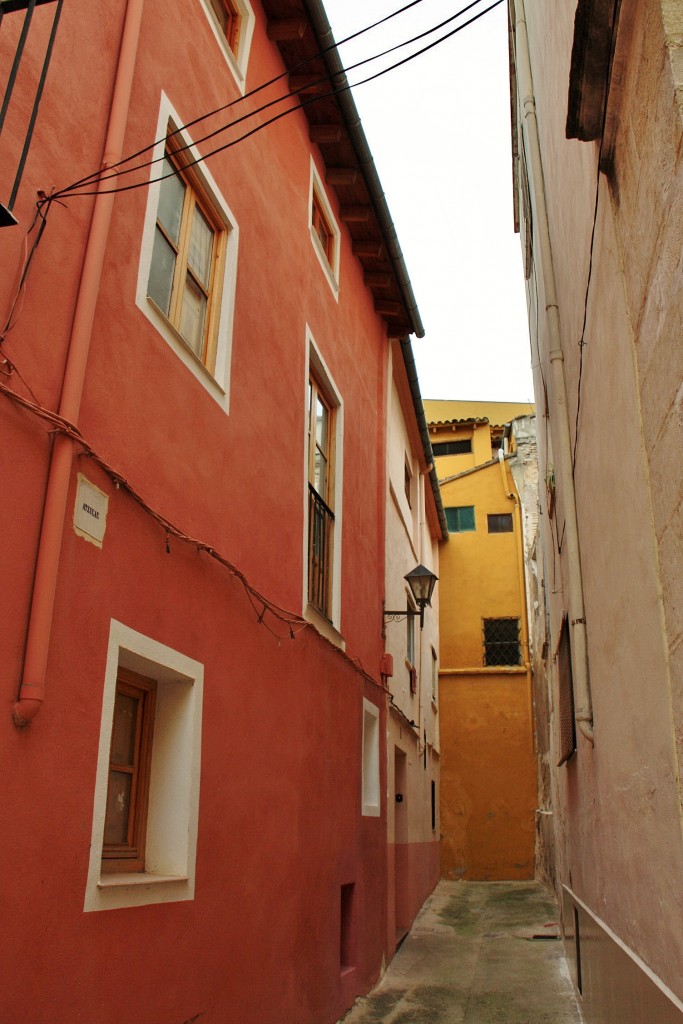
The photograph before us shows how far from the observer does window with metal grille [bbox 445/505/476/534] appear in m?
22.7

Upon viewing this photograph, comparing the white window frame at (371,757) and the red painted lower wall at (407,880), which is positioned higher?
the white window frame at (371,757)

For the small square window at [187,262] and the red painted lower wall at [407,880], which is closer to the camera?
the small square window at [187,262]

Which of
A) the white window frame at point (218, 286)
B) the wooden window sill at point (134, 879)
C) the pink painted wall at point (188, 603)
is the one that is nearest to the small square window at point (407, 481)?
the pink painted wall at point (188, 603)

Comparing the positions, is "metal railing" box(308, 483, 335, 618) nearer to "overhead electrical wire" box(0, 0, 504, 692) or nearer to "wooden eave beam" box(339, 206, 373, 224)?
"overhead electrical wire" box(0, 0, 504, 692)

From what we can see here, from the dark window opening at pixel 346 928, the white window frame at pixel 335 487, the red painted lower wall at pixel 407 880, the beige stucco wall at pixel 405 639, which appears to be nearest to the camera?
the white window frame at pixel 335 487

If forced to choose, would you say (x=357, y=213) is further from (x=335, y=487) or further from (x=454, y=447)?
(x=454, y=447)

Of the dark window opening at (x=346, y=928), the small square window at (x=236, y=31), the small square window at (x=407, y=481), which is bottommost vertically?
the dark window opening at (x=346, y=928)

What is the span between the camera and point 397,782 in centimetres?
1198

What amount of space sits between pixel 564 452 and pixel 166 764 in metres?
3.97

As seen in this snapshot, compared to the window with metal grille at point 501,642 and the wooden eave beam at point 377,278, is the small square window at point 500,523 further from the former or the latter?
the wooden eave beam at point 377,278

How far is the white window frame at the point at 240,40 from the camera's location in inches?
240

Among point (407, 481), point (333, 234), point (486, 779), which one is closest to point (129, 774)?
point (333, 234)

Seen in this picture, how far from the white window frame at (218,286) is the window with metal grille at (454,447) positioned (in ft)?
70.7

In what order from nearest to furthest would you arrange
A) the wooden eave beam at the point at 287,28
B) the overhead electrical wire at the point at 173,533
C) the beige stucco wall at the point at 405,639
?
the overhead electrical wire at the point at 173,533 < the wooden eave beam at the point at 287,28 < the beige stucco wall at the point at 405,639
